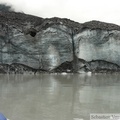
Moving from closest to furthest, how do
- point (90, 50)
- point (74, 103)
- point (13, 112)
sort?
1. point (13, 112)
2. point (74, 103)
3. point (90, 50)

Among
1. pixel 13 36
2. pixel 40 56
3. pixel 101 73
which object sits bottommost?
pixel 101 73

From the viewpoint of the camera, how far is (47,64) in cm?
1956

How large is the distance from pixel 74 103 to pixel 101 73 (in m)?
12.4

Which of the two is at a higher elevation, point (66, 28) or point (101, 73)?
point (66, 28)

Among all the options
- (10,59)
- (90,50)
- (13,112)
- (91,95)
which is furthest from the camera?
(90,50)

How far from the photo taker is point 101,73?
65.8 feet

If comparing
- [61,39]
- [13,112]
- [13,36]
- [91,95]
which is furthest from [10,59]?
[13,112]

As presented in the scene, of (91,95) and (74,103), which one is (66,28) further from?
(74,103)

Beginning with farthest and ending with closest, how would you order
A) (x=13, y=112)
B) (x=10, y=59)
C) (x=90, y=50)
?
1. (x=90, y=50)
2. (x=10, y=59)
3. (x=13, y=112)

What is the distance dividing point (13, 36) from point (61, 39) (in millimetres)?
3271

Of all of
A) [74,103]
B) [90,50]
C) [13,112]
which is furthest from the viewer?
[90,50]

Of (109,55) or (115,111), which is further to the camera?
(109,55)

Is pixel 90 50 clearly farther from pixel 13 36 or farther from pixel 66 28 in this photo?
pixel 13 36

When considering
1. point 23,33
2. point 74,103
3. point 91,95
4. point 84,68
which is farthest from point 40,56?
point 74,103
